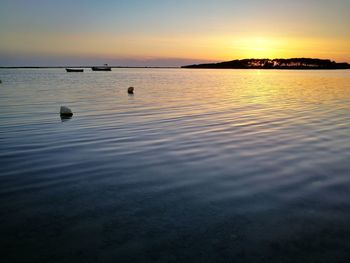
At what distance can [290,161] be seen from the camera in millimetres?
11602

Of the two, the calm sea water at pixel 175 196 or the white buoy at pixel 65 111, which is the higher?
the calm sea water at pixel 175 196

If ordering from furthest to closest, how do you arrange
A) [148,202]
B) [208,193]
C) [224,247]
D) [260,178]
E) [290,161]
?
[290,161] < [260,178] < [208,193] < [148,202] < [224,247]

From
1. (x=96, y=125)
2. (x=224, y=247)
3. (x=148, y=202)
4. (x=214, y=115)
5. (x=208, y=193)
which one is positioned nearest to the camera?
(x=224, y=247)

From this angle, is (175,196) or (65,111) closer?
(175,196)

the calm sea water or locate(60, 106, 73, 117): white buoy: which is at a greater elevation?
the calm sea water

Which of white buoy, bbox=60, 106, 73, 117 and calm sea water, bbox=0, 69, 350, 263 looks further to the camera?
white buoy, bbox=60, 106, 73, 117

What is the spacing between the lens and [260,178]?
9820 millimetres

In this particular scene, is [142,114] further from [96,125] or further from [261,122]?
[261,122]

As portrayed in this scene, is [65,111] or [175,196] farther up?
[175,196]

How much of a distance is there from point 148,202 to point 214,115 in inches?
666

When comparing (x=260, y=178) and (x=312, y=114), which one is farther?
(x=312, y=114)

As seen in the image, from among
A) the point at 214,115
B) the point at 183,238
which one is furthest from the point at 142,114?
the point at 183,238

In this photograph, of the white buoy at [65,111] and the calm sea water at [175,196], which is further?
the white buoy at [65,111]

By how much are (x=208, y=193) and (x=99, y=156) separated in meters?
5.52
